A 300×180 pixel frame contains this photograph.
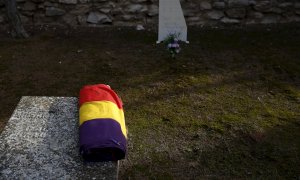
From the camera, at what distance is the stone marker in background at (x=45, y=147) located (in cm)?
273

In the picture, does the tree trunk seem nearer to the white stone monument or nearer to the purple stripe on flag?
the white stone monument

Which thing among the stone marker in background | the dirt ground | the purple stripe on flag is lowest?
the dirt ground

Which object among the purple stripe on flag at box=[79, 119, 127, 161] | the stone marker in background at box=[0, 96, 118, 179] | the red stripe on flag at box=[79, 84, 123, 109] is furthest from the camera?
the red stripe on flag at box=[79, 84, 123, 109]

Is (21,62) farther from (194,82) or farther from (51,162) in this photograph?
(51,162)

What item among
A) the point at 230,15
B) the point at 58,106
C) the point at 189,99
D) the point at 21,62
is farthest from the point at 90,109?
the point at 230,15

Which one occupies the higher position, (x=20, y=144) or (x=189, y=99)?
(x=20, y=144)

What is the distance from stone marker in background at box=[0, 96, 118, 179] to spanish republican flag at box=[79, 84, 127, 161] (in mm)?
85

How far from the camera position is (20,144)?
9.89 ft

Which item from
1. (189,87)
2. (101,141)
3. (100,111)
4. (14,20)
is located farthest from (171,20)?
(101,141)

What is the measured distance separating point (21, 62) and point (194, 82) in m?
2.38

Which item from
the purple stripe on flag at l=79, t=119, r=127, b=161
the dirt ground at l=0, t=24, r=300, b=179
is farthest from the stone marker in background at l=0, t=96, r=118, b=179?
the dirt ground at l=0, t=24, r=300, b=179

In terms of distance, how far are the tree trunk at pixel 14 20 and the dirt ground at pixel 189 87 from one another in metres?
0.16

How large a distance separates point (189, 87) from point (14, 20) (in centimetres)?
295

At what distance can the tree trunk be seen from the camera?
236 inches
